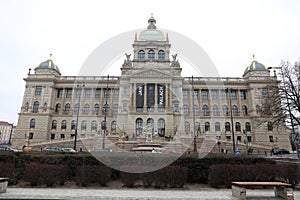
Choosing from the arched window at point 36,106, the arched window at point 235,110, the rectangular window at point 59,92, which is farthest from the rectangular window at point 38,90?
the arched window at point 235,110

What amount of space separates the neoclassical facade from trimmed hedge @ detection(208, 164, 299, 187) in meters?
37.9

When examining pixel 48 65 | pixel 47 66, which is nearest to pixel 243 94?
pixel 48 65

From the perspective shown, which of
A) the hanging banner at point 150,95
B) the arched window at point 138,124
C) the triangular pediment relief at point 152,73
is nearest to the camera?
the arched window at point 138,124

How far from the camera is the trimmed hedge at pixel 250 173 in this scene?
37.7 ft

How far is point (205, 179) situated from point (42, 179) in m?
8.92

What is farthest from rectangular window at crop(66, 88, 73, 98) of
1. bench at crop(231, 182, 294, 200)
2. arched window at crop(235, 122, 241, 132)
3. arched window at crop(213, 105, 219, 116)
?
bench at crop(231, 182, 294, 200)

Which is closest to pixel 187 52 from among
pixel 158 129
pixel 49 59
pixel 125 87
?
pixel 158 129

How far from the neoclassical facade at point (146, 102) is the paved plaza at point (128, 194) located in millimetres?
39411

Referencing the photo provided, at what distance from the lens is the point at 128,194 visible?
9609 mm

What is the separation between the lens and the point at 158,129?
5078 cm

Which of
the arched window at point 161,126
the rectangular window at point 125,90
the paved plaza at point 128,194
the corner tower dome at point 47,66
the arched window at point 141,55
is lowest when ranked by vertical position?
the paved plaza at point 128,194

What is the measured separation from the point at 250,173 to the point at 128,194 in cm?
686

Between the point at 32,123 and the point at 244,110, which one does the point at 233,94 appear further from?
the point at 32,123

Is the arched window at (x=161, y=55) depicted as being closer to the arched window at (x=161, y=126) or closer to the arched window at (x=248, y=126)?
the arched window at (x=161, y=126)
